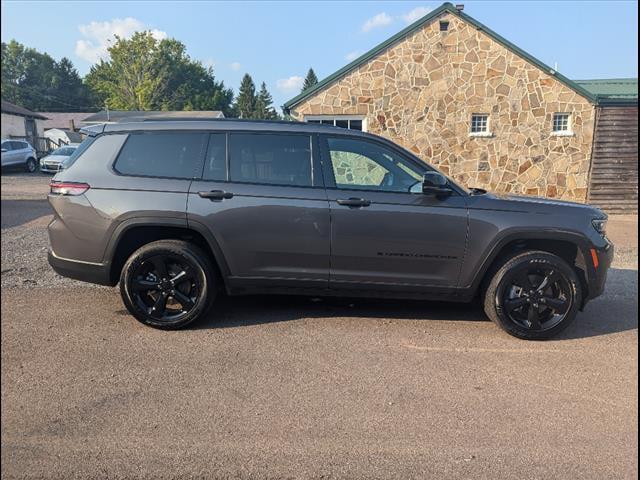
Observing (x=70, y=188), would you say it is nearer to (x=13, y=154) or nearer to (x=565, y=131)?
(x=13, y=154)

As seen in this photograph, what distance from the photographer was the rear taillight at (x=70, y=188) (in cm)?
410

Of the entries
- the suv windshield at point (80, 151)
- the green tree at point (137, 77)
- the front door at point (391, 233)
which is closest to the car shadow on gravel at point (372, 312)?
the front door at point (391, 233)

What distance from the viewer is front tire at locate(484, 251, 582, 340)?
13.9 feet

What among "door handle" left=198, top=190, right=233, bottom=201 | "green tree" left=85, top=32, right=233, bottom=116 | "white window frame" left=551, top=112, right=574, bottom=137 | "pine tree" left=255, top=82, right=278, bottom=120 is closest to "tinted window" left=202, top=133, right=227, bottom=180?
"door handle" left=198, top=190, right=233, bottom=201

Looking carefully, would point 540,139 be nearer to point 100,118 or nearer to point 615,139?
point 615,139

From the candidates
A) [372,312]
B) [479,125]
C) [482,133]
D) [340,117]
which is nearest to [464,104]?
[479,125]

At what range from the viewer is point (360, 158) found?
455cm

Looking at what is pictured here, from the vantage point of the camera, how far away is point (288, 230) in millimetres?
4172

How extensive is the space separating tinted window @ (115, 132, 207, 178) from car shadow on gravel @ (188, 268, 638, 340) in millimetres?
1471

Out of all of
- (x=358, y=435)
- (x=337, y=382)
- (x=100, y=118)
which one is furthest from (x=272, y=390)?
(x=100, y=118)

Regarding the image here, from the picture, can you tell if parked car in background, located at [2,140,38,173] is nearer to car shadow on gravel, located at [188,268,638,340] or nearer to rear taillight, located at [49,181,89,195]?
rear taillight, located at [49,181,89,195]

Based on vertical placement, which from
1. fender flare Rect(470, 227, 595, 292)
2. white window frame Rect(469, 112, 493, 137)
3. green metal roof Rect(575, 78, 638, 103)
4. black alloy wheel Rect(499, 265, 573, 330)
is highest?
green metal roof Rect(575, 78, 638, 103)

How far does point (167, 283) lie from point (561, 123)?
12.8 metres

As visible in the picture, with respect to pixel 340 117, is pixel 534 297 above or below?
below
